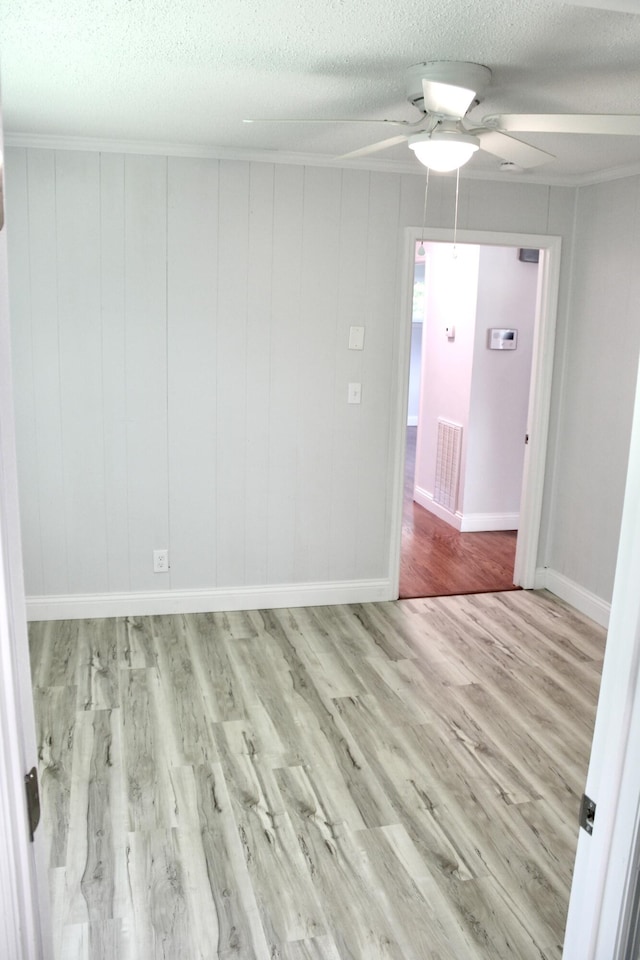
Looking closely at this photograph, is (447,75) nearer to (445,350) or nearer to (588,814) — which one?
(588,814)

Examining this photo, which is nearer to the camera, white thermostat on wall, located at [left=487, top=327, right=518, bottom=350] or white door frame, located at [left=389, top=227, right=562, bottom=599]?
white door frame, located at [left=389, top=227, right=562, bottom=599]

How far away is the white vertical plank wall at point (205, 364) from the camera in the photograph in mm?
3791

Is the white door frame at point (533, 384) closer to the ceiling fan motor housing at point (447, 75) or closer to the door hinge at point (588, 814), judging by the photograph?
the ceiling fan motor housing at point (447, 75)

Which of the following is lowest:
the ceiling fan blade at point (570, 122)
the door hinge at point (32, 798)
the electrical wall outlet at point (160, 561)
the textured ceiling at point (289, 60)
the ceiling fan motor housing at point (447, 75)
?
the electrical wall outlet at point (160, 561)

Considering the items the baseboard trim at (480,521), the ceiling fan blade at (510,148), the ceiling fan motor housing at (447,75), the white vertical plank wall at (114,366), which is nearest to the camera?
the ceiling fan motor housing at (447,75)

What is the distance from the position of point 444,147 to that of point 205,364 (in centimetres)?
195

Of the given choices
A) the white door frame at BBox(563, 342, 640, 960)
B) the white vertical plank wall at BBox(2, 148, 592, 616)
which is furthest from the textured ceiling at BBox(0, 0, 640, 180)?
the white door frame at BBox(563, 342, 640, 960)

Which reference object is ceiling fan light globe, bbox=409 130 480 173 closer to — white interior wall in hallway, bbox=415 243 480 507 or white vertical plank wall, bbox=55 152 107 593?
white vertical plank wall, bbox=55 152 107 593

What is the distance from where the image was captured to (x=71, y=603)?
4078mm

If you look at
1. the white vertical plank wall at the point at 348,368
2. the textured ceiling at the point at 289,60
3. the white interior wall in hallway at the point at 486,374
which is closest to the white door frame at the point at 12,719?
the textured ceiling at the point at 289,60

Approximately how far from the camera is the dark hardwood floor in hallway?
481 cm

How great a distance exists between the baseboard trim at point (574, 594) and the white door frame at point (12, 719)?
3628 millimetres

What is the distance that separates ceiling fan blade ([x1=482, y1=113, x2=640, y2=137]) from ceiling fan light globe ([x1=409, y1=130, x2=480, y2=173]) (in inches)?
3.1

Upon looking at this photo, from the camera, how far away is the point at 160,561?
4.16 meters
